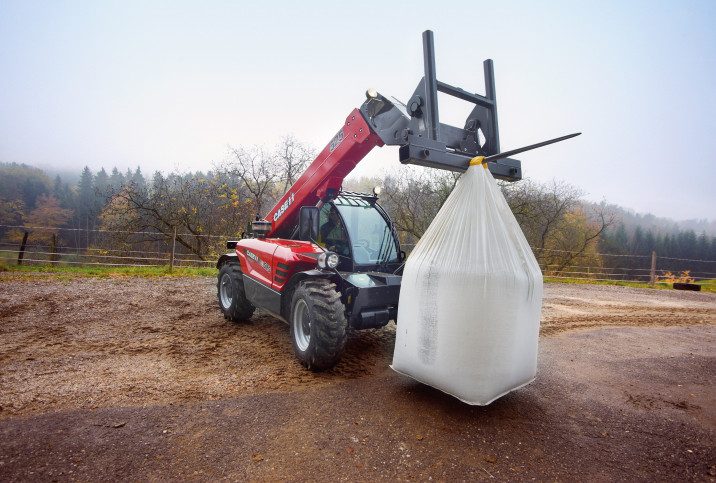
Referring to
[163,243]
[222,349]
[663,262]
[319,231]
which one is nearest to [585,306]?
[319,231]

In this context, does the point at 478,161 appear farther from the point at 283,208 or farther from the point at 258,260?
the point at 258,260

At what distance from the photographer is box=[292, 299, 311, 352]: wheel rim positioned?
4.03 m

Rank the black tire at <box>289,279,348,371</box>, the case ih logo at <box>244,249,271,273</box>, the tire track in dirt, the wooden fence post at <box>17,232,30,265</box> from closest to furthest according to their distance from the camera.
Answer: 1. the tire track in dirt
2. the black tire at <box>289,279,348,371</box>
3. the case ih logo at <box>244,249,271,273</box>
4. the wooden fence post at <box>17,232,30,265</box>

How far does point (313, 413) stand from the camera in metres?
2.99

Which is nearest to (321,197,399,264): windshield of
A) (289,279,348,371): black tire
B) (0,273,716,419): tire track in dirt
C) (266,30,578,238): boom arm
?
(266,30,578,238): boom arm

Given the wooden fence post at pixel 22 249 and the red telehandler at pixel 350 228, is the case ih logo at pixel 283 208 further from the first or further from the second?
the wooden fence post at pixel 22 249

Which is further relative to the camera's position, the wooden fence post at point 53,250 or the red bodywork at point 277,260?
the wooden fence post at point 53,250

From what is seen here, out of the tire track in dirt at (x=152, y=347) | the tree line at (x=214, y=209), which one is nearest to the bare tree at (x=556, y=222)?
the tree line at (x=214, y=209)

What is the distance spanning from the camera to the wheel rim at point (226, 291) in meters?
6.09

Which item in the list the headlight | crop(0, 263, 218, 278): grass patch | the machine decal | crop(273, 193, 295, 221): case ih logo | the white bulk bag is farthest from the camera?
crop(0, 263, 218, 278): grass patch

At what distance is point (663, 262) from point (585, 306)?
112ft

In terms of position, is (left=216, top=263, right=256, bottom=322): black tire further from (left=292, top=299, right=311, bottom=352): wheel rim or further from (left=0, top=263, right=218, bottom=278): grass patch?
(left=0, top=263, right=218, bottom=278): grass patch

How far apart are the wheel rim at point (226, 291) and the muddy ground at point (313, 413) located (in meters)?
0.66

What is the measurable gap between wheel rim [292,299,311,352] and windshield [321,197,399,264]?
2.82 ft
